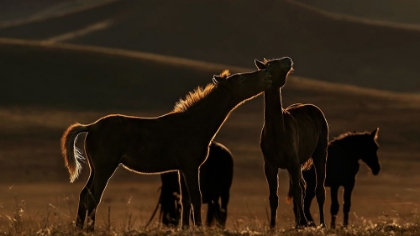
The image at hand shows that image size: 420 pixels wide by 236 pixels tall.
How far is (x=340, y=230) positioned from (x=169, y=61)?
165 feet

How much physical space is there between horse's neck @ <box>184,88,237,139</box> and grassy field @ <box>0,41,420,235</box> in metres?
1.09

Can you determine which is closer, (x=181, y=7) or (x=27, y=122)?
(x=27, y=122)

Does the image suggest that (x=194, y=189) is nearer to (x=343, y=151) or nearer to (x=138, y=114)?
(x=343, y=151)

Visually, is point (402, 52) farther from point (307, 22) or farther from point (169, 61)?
point (169, 61)

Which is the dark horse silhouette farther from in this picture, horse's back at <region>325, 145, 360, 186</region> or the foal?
horse's back at <region>325, 145, 360, 186</region>

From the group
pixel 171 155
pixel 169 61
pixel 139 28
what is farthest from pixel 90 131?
pixel 139 28

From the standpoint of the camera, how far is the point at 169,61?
59.7 m

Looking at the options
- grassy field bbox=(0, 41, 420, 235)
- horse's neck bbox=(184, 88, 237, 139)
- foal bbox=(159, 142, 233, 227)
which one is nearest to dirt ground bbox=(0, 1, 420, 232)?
grassy field bbox=(0, 41, 420, 235)

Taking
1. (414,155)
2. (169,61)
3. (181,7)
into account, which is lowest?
(414,155)

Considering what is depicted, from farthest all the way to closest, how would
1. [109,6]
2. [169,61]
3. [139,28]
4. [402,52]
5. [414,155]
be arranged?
1. [109,6]
2. [139,28]
3. [402,52]
4. [169,61]
5. [414,155]

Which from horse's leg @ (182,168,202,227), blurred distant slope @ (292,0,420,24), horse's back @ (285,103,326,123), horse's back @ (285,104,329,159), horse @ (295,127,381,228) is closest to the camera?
horse's leg @ (182,168,202,227)

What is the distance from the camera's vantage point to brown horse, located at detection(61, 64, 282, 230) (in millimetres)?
10258

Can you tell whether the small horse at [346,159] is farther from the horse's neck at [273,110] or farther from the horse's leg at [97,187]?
the horse's leg at [97,187]

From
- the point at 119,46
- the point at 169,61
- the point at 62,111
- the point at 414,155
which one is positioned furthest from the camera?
the point at 119,46
